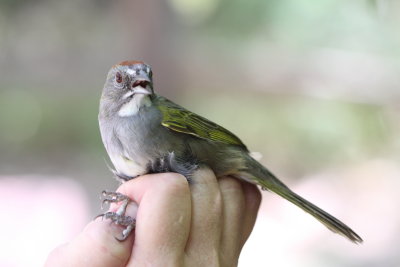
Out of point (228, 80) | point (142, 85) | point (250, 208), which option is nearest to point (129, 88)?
point (142, 85)

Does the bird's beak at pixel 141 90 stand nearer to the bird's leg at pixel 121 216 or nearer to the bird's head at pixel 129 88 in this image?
the bird's head at pixel 129 88

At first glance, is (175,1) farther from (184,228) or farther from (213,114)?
(184,228)

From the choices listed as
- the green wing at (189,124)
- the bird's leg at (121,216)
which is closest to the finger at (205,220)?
the bird's leg at (121,216)

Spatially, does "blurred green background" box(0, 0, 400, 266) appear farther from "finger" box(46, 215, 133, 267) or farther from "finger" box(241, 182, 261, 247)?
"finger" box(46, 215, 133, 267)

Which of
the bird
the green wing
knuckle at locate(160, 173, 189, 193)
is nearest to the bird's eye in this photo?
the bird

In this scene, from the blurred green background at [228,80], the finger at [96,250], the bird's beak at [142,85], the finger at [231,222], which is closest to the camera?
the finger at [96,250]
